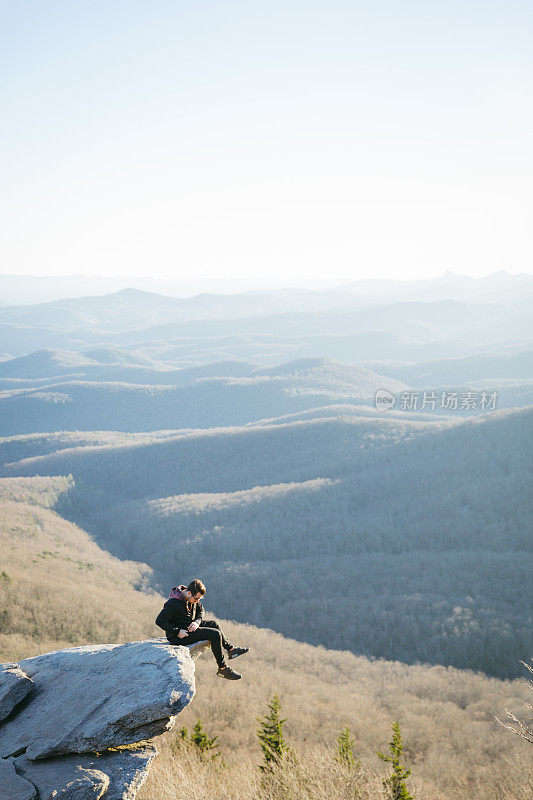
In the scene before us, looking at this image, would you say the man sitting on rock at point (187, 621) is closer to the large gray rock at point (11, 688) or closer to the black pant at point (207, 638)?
the black pant at point (207, 638)

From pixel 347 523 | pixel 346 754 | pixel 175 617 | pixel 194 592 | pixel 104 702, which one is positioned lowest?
pixel 347 523

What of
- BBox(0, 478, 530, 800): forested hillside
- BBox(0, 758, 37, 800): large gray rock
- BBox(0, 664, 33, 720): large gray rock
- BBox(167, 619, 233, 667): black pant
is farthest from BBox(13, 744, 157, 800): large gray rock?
BBox(167, 619, 233, 667): black pant

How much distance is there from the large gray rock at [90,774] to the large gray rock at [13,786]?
0.13m

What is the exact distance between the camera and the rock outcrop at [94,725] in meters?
8.72

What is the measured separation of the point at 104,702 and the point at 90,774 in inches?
44.7

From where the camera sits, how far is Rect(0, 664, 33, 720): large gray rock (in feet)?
33.7

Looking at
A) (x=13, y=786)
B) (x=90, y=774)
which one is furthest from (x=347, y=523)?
(x=13, y=786)

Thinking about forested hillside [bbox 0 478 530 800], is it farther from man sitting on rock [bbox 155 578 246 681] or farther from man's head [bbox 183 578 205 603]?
man's head [bbox 183 578 205 603]

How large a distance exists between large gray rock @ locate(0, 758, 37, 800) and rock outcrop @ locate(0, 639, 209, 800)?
0.05ft

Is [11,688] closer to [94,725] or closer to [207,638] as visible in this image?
[94,725]

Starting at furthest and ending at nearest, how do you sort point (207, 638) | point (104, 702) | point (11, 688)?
point (207, 638), point (11, 688), point (104, 702)

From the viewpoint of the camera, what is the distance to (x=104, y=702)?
960 centimetres

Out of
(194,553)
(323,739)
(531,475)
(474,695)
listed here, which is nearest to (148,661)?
(323,739)

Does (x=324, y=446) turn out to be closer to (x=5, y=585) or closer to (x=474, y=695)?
(x=474, y=695)
